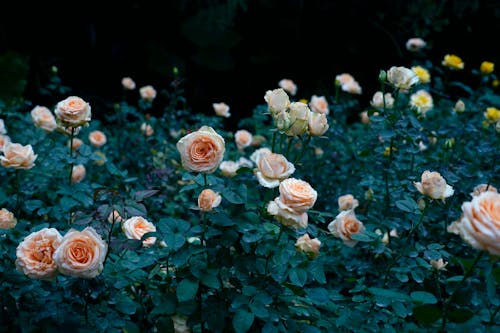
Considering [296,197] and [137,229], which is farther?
[137,229]

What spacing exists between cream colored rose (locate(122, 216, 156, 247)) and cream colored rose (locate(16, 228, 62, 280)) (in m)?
0.20

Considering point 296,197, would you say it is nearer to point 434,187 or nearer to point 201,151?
point 201,151

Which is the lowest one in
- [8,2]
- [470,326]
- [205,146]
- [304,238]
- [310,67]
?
[310,67]

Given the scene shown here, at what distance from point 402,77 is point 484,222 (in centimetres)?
91

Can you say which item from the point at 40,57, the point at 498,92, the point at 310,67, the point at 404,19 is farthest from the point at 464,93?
the point at 40,57

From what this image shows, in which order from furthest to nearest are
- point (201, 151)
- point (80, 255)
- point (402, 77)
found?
point (402, 77), point (201, 151), point (80, 255)

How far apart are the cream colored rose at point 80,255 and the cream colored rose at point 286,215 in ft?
1.26

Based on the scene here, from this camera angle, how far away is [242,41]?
17.6 ft


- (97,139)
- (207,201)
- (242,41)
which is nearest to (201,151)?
(207,201)

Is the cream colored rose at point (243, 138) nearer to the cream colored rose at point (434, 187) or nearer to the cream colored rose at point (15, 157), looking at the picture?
the cream colored rose at point (15, 157)

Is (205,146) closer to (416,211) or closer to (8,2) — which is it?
(416,211)

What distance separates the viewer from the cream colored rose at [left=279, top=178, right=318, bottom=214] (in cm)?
124

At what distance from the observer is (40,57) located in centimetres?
486

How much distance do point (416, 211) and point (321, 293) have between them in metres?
0.36
